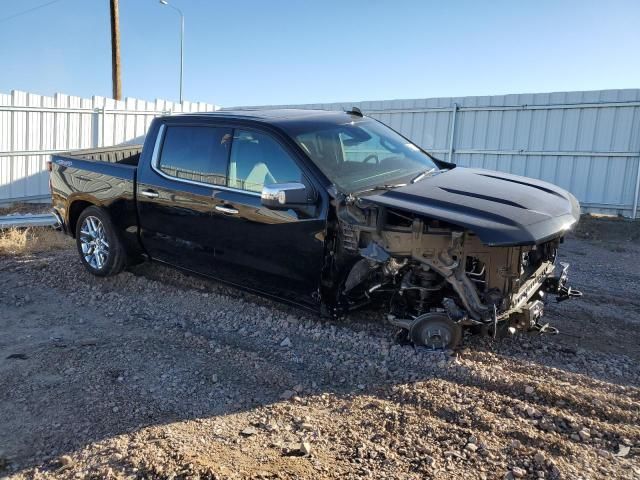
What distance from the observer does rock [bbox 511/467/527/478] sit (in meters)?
2.90

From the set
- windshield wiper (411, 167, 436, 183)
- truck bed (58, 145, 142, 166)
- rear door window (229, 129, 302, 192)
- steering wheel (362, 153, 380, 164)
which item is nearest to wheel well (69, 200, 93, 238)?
truck bed (58, 145, 142, 166)

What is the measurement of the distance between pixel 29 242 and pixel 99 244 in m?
2.62

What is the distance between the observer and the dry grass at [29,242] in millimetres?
7973

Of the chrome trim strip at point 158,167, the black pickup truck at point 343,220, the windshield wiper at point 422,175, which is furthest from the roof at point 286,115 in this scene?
the windshield wiper at point 422,175

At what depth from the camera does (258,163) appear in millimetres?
5000

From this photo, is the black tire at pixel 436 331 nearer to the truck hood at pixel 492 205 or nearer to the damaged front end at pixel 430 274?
the damaged front end at pixel 430 274

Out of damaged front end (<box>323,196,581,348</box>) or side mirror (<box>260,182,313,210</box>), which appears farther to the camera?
side mirror (<box>260,182,313,210</box>)

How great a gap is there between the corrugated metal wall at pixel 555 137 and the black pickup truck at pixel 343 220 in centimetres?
872

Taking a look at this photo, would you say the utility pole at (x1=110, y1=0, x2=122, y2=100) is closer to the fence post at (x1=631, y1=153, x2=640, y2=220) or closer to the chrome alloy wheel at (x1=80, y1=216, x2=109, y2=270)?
the chrome alloy wheel at (x1=80, y1=216, x2=109, y2=270)

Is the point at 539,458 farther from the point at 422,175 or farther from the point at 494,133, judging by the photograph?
the point at 494,133

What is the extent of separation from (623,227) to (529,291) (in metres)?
8.54

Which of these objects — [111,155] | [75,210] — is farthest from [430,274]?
[111,155]

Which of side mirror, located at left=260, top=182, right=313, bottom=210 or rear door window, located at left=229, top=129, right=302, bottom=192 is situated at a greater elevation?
rear door window, located at left=229, top=129, right=302, bottom=192

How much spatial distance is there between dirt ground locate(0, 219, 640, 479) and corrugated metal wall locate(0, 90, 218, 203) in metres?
9.17
